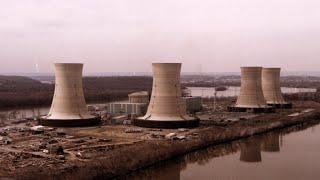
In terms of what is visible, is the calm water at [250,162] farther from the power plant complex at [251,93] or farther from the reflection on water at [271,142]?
the power plant complex at [251,93]

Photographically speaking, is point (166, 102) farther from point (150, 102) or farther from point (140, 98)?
point (140, 98)

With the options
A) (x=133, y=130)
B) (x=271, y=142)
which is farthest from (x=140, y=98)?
(x=271, y=142)

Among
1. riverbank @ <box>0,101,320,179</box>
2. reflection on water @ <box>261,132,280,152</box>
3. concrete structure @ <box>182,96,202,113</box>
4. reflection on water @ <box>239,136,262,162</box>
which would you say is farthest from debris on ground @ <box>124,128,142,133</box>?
concrete structure @ <box>182,96,202,113</box>

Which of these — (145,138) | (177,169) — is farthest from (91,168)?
(145,138)

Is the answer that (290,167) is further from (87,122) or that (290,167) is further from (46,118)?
(46,118)

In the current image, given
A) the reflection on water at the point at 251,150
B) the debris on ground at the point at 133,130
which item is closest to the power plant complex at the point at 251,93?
the reflection on water at the point at 251,150

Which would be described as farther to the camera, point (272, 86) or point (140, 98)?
point (272, 86)
